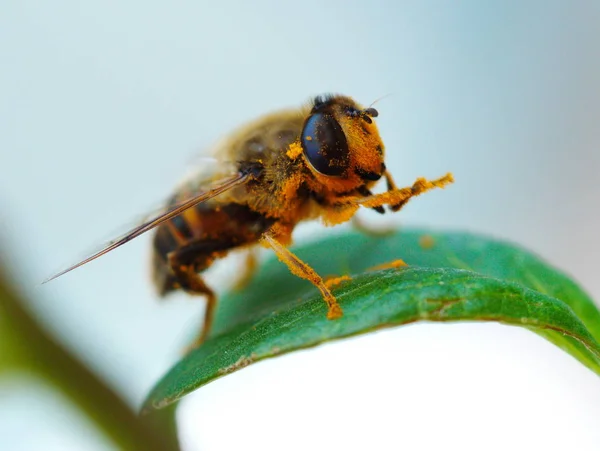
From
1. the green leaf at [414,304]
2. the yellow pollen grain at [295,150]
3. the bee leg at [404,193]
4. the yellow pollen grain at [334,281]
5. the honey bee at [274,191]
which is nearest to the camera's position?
the green leaf at [414,304]

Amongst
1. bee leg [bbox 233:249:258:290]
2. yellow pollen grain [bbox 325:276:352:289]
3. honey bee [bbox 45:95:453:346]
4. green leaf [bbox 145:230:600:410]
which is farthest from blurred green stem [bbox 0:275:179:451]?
bee leg [bbox 233:249:258:290]

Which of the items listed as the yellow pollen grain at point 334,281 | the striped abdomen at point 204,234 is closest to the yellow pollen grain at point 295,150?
the striped abdomen at point 204,234

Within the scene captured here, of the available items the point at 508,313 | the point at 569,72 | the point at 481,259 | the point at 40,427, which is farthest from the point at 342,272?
the point at 569,72

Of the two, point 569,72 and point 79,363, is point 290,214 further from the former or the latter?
point 569,72

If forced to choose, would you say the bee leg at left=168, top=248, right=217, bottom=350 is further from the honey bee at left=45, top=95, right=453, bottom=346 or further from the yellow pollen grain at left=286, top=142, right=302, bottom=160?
the yellow pollen grain at left=286, top=142, right=302, bottom=160

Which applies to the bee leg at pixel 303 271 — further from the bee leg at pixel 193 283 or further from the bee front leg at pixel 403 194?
the bee leg at pixel 193 283

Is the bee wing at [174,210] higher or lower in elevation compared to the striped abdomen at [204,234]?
lower
